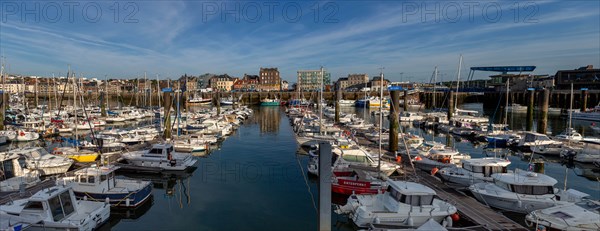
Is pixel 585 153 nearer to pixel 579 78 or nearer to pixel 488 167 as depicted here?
pixel 488 167

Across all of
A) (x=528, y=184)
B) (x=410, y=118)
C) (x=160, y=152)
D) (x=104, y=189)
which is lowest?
(x=104, y=189)

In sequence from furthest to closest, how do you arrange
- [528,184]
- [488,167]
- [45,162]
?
[45,162] → [488,167] → [528,184]

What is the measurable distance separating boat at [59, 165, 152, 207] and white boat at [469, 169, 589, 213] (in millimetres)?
18131

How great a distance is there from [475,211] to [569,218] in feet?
11.6

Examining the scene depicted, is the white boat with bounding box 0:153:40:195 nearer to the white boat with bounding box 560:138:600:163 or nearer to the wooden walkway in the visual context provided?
the wooden walkway

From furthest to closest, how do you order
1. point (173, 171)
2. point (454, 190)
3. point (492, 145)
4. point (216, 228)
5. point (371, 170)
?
point (492, 145) → point (173, 171) → point (371, 170) → point (454, 190) → point (216, 228)

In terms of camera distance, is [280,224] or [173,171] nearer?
[280,224]

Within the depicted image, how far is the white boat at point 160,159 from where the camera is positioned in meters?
26.2

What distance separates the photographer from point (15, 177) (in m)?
21.1

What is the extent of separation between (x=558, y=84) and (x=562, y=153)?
87.3 metres

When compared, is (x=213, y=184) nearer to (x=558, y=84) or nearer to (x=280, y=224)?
(x=280, y=224)

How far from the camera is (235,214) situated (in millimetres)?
18781

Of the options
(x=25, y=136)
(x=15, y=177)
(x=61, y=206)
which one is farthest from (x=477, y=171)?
(x=25, y=136)

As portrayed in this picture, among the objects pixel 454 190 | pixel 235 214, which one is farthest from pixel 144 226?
pixel 454 190
